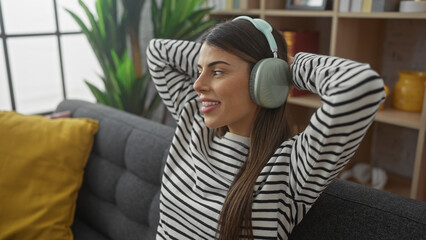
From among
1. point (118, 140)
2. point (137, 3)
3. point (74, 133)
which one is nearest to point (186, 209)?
point (118, 140)

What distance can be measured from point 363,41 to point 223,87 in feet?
4.31

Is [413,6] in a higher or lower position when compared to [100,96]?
higher

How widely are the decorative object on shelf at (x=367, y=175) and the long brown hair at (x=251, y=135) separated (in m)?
1.24

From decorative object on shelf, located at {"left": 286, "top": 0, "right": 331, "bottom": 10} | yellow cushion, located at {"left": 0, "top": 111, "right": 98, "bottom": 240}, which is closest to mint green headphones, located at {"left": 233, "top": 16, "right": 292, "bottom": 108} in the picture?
yellow cushion, located at {"left": 0, "top": 111, "right": 98, "bottom": 240}

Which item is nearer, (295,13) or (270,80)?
(270,80)

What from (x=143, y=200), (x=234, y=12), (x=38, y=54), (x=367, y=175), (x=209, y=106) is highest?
(x=234, y=12)

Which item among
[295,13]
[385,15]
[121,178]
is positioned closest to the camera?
[121,178]

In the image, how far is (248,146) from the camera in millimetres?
919

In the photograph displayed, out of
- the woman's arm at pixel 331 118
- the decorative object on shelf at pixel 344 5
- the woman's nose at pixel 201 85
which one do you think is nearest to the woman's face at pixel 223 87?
the woman's nose at pixel 201 85

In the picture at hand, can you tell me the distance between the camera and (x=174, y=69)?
1.20 metres

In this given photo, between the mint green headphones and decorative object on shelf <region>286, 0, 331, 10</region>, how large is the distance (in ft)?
3.60

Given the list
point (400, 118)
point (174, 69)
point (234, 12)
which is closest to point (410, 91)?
point (400, 118)

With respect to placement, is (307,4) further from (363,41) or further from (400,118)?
(400,118)

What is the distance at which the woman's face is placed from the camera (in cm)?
84
